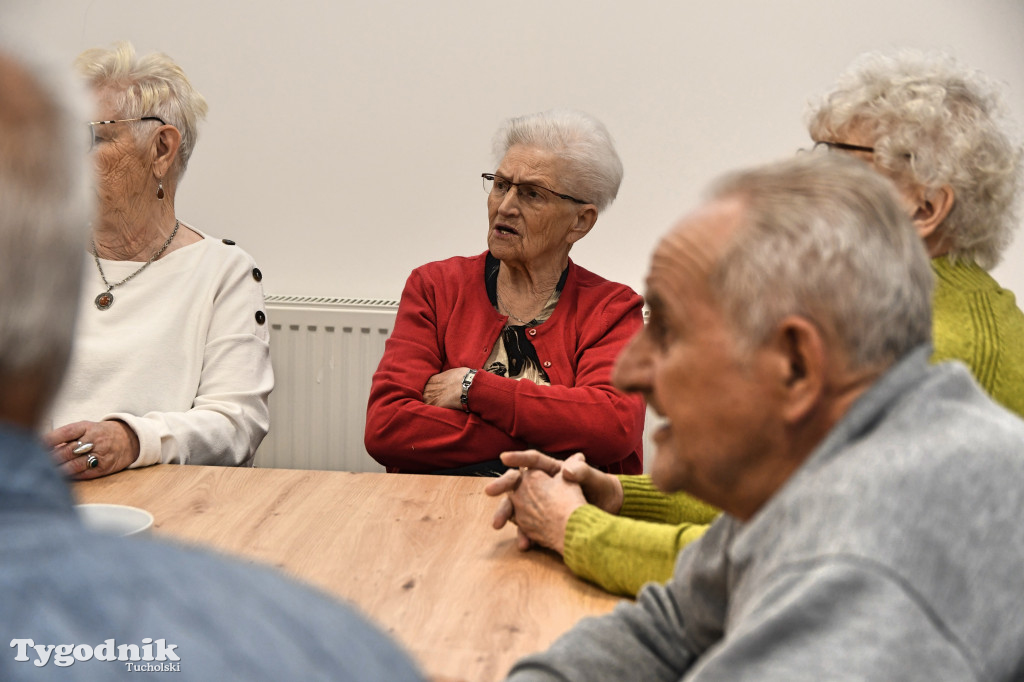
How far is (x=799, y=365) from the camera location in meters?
0.77

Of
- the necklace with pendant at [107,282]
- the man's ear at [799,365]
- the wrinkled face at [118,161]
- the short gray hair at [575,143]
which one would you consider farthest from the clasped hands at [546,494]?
the wrinkled face at [118,161]

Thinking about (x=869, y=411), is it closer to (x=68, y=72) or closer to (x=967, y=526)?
(x=967, y=526)

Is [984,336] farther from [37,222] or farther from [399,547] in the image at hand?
[37,222]

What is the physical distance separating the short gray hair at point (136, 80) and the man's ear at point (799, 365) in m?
2.00

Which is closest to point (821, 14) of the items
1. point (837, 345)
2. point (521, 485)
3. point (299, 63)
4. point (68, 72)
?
point (299, 63)

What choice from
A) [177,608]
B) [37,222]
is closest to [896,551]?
[177,608]

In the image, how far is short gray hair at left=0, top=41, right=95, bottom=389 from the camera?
0.48 m

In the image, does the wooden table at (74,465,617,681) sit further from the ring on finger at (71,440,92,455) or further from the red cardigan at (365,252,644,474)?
the red cardigan at (365,252,644,474)

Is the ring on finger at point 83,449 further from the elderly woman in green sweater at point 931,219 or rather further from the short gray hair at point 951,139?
the short gray hair at point 951,139

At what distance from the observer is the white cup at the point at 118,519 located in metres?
1.38

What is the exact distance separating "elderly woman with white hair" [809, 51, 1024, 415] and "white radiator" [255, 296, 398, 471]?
200cm

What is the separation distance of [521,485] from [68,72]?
106cm

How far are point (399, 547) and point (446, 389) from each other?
76 cm

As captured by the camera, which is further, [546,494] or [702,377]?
[546,494]
